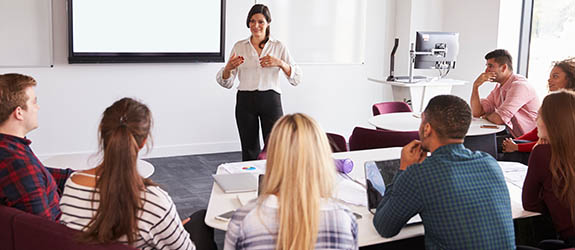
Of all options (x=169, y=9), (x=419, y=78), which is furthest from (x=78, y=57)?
(x=419, y=78)

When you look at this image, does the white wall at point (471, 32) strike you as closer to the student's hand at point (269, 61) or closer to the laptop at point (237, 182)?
the student's hand at point (269, 61)

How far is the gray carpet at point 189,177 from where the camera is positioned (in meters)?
4.94

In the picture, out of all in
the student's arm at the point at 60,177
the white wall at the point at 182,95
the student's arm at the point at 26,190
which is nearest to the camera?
the student's arm at the point at 26,190

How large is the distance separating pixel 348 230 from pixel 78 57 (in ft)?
15.3

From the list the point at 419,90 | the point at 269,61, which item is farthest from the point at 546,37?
the point at 269,61

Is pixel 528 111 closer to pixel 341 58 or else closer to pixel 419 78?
pixel 419 78

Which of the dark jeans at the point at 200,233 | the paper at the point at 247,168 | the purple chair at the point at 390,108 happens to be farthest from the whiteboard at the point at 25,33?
the dark jeans at the point at 200,233

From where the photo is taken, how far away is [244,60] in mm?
4980

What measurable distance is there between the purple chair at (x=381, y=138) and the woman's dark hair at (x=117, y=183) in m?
2.31

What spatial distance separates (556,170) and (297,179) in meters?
1.35

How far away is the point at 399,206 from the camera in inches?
87.0

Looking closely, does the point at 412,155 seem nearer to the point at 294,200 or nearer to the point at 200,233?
the point at 294,200

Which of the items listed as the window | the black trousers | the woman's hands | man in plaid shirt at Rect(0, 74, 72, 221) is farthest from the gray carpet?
the window

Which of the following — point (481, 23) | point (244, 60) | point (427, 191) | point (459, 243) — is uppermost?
point (481, 23)
